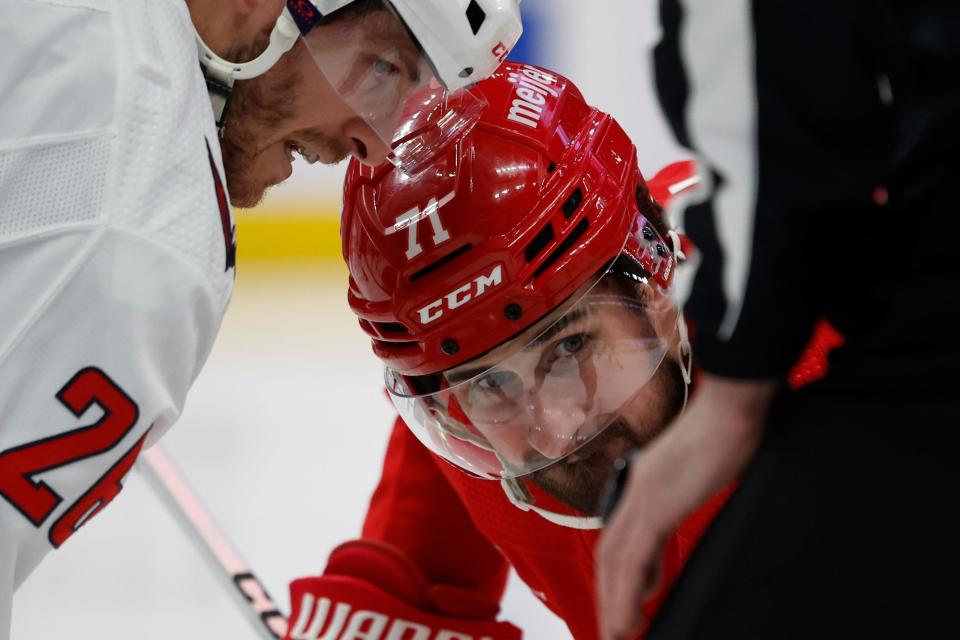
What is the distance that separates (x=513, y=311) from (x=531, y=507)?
0.33 metres

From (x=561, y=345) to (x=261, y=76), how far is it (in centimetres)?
48

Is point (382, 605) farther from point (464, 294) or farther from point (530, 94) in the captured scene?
point (530, 94)

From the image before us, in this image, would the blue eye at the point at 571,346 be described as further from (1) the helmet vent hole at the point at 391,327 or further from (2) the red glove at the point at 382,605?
(2) the red glove at the point at 382,605

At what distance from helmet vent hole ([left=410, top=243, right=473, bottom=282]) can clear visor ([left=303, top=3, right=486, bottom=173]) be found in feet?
0.38

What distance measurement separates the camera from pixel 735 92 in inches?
25.9

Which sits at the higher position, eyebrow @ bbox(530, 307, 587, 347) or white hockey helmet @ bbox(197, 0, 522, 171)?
white hockey helmet @ bbox(197, 0, 522, 171)

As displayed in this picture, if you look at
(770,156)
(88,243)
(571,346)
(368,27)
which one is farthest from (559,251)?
(770,156)

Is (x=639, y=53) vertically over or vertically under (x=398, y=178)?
under

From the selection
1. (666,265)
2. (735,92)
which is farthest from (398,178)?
(735,92)

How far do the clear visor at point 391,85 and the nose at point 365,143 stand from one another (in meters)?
0.01

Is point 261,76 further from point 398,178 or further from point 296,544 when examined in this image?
point 296,544

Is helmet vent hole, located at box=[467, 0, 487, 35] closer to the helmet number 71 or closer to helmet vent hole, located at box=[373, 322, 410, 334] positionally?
the helmet number 71

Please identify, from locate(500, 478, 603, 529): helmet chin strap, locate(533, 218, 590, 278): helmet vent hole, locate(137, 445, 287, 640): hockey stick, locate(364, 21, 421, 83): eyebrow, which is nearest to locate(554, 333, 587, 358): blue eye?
locate(533, 218, 590, 278): helmet vent hole

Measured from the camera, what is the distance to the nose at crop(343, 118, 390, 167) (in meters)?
1.50
